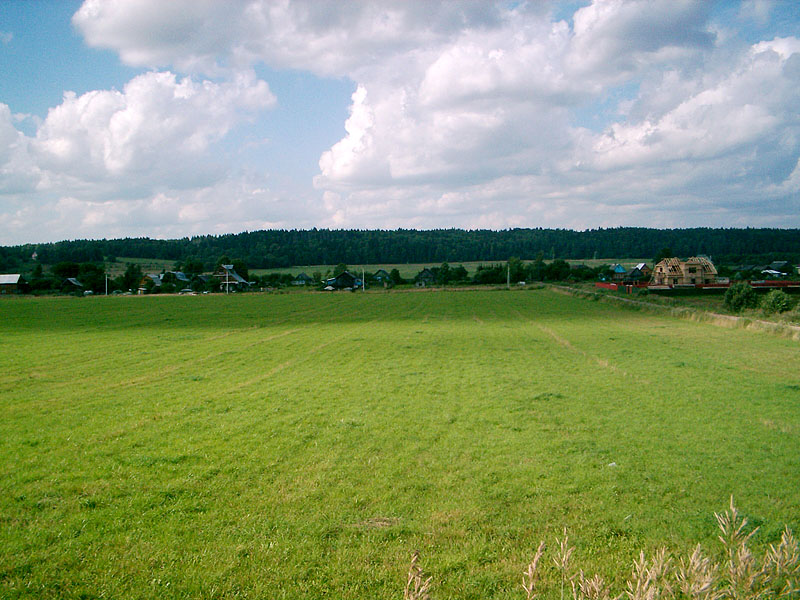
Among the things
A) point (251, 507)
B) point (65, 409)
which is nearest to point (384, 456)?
point (251, 507)

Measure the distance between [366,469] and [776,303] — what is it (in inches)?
1329

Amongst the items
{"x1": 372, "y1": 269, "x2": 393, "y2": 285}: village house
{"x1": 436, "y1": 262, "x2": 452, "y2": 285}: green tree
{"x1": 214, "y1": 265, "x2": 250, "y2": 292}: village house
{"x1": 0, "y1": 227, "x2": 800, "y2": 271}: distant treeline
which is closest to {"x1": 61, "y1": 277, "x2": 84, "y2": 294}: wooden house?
{"x1": 214, "y1": 265, "x2": 250, "y2": 292}: village house

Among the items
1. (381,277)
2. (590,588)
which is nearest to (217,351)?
(590,588)

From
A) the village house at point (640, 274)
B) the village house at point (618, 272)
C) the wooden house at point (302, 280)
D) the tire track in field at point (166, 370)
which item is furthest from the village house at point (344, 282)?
the tire track in field at point (166, 370)

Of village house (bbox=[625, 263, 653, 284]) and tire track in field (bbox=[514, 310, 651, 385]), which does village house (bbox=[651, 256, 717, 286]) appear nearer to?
village house (bbox=[625, 263, 653, 284])

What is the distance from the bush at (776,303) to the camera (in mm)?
32250

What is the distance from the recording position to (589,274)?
121 meters

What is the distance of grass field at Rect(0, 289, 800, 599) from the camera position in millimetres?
5602

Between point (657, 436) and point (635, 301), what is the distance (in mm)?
44242

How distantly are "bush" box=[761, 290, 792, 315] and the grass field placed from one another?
1552 cm

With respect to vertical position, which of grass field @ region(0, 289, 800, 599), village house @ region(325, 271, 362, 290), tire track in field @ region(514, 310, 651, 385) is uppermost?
village house @ region(325, 271, 362, 290)

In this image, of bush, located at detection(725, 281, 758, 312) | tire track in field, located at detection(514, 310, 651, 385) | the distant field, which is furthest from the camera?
the distant field

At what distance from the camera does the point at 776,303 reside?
1288 inches

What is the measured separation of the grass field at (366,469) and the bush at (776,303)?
15.5 meters
